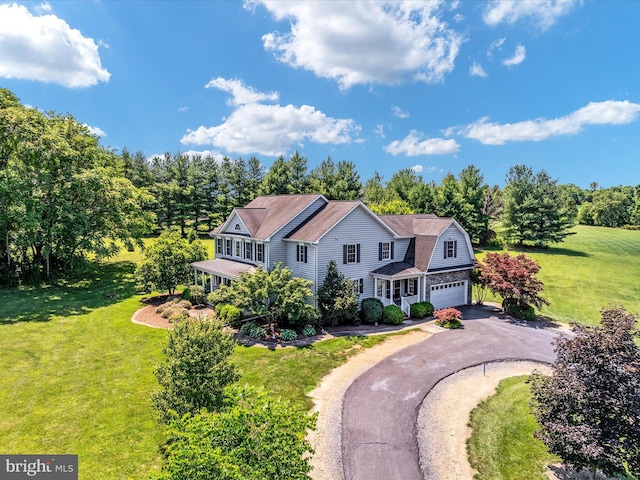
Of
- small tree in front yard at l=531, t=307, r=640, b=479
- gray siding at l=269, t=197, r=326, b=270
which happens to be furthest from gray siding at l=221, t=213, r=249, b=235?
small tree in front yard at l=531, t=307, r=640, b=479

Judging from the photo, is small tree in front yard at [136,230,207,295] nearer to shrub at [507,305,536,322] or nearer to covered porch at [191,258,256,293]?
covered porch at [191,258,256,293]

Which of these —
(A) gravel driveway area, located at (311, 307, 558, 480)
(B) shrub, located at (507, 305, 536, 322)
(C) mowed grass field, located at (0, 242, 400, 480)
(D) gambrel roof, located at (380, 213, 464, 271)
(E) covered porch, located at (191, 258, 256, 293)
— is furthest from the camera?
(D) gambrel roof, located at (380, 213, 464, 271)

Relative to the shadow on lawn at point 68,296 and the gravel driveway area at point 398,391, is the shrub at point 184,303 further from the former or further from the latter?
the gravel driveway area at point 398,391

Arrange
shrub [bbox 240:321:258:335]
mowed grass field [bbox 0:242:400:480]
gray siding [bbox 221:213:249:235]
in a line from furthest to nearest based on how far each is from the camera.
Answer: gray siding [bbox 221:213:249:235]
shrub [bbox 240:321:258:335]
mowed grass field [bbox 0:242:400:480]

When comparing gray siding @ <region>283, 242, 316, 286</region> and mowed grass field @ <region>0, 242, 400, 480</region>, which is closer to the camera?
mowed grass field @ <region>0, 242, 400, 480</region>

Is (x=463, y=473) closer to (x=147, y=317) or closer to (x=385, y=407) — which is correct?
(x=385, y=407)

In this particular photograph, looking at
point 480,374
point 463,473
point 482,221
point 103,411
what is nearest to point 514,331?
point 480,374
